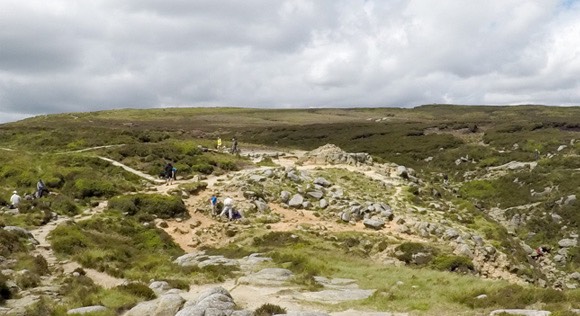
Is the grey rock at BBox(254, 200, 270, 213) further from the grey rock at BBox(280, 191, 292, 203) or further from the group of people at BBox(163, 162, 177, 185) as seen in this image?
the group of people at BBox(163, 162, 177, 185)

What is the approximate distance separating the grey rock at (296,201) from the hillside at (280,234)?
77 mm

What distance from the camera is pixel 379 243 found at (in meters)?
32.9

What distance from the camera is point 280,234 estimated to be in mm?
33625

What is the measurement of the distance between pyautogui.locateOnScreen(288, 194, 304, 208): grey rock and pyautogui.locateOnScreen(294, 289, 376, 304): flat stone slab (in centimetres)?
1931

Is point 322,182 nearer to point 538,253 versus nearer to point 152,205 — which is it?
point 152,205

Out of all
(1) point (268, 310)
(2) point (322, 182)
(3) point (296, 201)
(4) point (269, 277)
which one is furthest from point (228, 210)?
(1) point (268, 310)

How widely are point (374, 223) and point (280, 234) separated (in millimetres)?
7380

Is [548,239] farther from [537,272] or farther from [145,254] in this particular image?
[145,254]

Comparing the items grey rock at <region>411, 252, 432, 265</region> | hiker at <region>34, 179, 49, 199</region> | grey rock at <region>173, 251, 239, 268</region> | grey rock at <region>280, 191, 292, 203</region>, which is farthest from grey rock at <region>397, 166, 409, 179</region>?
hiker at <region>34, 179, 49, 199</region>

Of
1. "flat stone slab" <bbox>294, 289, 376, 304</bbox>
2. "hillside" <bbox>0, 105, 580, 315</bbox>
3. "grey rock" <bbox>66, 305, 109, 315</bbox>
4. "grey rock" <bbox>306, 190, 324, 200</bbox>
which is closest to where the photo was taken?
"grey rock" <bbox>66, 305, 109, 315</bbox>

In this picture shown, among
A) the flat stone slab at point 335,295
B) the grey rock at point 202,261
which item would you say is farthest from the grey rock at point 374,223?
the flat stone slab at point 335,295

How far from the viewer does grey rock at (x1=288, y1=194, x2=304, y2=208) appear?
4056 centimetres

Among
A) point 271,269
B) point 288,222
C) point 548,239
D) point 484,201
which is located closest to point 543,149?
point 484,201

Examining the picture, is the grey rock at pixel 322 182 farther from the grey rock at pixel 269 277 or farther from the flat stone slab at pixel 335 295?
the flat stone slab at pixel 335 295
